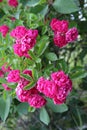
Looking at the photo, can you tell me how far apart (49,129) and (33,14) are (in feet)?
2.65

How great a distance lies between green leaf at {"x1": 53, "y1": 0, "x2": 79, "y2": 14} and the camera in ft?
4.25

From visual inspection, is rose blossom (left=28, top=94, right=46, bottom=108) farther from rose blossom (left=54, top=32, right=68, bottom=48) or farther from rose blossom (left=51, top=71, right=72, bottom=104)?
rose blossom (left=54, top=32, right=68, bottom=48)

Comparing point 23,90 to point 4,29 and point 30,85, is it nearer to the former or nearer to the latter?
point 30,85

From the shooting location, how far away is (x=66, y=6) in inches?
51.6

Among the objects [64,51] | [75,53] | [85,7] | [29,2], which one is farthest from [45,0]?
[75,53]

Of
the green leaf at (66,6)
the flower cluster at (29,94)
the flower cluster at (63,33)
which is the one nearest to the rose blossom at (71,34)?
the flower cluster at (63,33)

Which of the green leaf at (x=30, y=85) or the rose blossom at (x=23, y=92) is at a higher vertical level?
the green leaf at (x=30, y=85)

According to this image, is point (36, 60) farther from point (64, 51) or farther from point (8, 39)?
point (64, 51)

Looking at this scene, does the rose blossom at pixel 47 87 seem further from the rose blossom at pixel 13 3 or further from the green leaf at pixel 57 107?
the rose blossom at pixel 13 3

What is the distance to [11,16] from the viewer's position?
145cm

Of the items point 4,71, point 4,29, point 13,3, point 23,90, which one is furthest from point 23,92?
point 13,3

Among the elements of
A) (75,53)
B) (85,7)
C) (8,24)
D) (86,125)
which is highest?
(8,24)

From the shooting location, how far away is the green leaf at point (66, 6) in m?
1.30

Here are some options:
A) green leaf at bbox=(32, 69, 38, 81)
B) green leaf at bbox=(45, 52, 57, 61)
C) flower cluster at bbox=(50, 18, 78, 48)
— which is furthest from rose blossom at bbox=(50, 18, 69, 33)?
green leaf at bbox=(32, 69, 38, 81)
